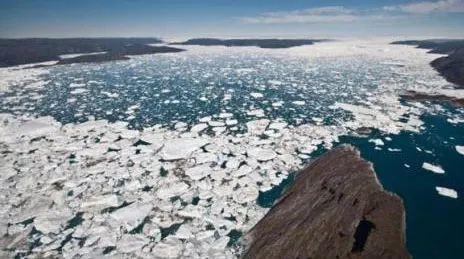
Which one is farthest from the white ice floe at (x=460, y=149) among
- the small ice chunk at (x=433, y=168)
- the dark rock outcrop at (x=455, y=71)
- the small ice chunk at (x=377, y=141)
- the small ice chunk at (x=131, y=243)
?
the dark rock outcrop at (x=455, y=71)

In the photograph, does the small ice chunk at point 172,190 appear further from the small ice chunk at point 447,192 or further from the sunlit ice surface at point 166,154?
the small ice chunk at point 447,192

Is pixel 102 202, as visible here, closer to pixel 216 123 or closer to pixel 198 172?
pixel 198 172

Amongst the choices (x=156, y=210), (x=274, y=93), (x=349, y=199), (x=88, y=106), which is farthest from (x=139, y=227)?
(x=274, y=93)

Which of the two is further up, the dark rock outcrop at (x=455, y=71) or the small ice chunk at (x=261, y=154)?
the dark rock outcrop at (x=455, y=71)

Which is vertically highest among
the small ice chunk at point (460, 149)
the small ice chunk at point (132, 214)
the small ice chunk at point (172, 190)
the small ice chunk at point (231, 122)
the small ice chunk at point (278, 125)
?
the small ice chunk at point (231, 122)

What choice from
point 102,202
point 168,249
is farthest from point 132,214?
point 168,249

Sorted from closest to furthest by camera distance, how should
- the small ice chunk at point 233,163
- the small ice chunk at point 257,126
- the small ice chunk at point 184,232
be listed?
1. the small ice chunk at point 184,232
2. the small ice chunk at point 233,163
3. the small ice chunk at point 257,126

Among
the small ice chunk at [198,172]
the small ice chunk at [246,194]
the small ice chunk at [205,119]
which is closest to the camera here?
the small ice chunk at [246,194]

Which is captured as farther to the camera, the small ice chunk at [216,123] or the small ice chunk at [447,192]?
the small ice chunk at [216,123]
